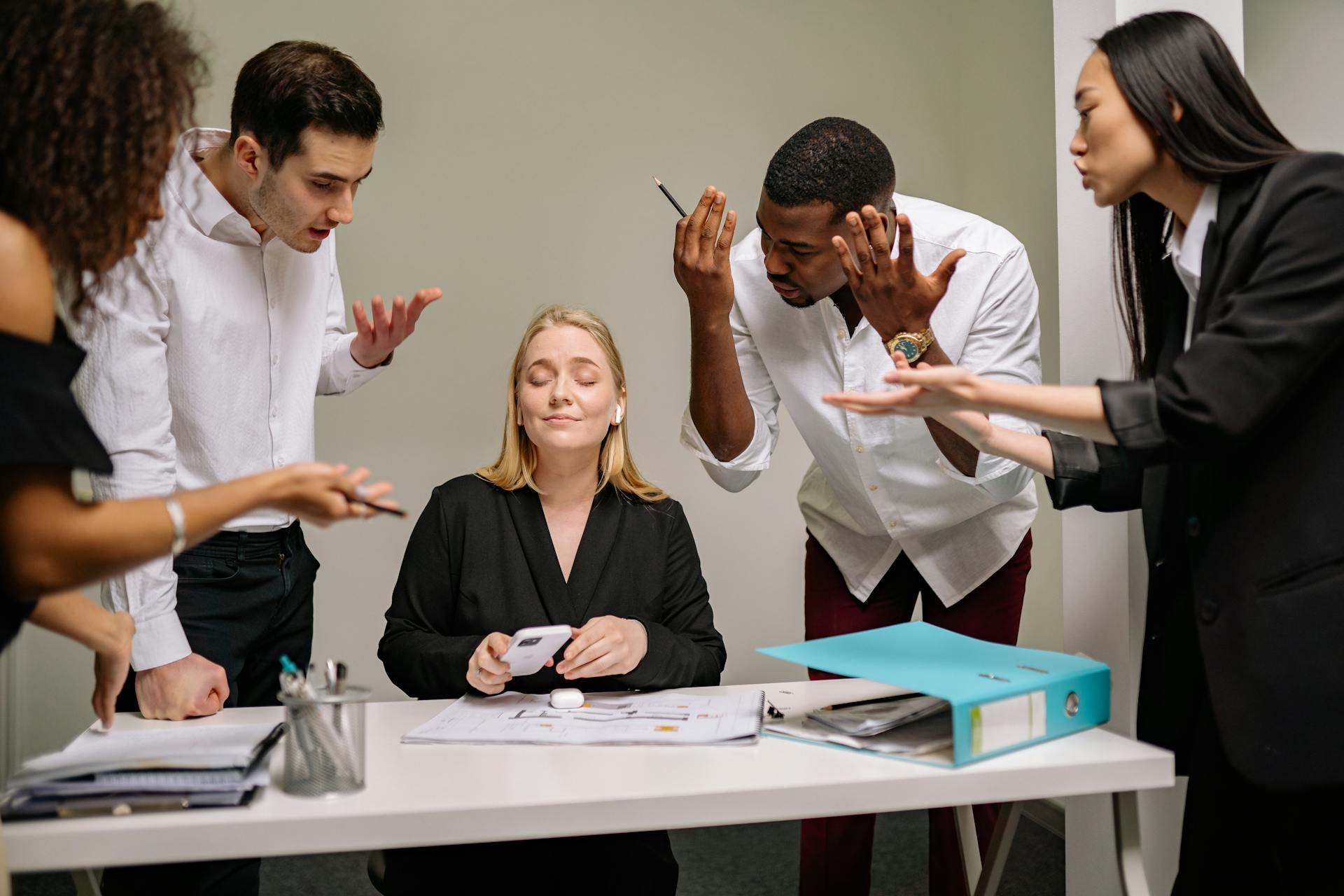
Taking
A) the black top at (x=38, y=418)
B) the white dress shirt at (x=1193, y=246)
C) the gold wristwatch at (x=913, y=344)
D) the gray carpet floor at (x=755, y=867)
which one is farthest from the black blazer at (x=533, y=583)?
the gray carpet floor at (x=755, y=867)

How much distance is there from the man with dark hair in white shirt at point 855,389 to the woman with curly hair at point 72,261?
3.18 feet

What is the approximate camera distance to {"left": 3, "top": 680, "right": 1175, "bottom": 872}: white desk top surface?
3.78 ft

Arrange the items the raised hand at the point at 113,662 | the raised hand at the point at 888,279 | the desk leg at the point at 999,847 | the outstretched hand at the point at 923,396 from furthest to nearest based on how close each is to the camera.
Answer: the raised hand at the point at 888,279 < the desk leg at the point at 999,847 < the raised hand at the point at 113,662 < the outstretched hand at the point at 923,396

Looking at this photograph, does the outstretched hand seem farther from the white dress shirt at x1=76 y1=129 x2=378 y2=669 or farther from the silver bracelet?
the white dress shirt at x1=76 y1=129 x2=378 y2=669

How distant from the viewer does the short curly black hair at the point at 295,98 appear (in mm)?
1821

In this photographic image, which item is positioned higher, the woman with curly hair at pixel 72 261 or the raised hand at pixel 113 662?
the woman with curly hair at pixel 72 261

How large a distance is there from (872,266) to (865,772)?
801 millimetres

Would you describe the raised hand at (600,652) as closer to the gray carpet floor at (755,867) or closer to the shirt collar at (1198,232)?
the shirt collar at (1198,232)

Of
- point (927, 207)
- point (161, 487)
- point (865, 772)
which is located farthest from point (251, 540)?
point (927, 207)

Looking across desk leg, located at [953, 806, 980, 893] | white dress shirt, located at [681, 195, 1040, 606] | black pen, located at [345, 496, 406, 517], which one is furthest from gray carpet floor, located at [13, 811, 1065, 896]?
black pen, located at [345, 496, 406, 517]

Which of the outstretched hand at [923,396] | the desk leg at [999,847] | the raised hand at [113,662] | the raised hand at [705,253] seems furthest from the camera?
the raised hand at [705,253]

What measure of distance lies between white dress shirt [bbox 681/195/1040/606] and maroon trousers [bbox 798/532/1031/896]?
1.5 inches

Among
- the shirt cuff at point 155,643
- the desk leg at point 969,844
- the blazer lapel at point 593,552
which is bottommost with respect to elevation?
the desk leg at point 969,844

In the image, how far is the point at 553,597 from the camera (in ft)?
6.24
